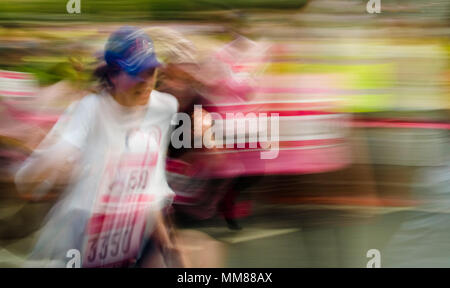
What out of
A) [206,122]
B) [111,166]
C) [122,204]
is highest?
[206,122]

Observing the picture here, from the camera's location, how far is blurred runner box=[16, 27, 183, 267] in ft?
11.1

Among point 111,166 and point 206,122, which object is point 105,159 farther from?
point 206,122

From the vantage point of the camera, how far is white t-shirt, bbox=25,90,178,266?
11.1 feet

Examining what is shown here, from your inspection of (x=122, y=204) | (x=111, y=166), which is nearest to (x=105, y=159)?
(x=111, y=166)

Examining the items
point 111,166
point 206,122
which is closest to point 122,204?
point 111,166

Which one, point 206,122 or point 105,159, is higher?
point 206,122

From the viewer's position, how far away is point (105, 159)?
340 cm

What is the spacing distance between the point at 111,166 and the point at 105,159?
0.14 feet

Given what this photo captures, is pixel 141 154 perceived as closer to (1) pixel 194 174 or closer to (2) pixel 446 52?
(1) pixel 194 174

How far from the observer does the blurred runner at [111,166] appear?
3373 mm

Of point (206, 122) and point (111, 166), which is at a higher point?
point (206, 122)

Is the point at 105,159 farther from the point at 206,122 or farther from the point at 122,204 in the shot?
the point at 206,122

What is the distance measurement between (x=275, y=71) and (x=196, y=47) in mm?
395
